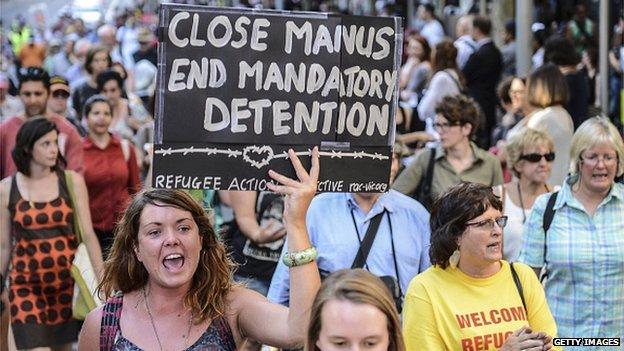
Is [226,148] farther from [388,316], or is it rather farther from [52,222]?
[52,222]

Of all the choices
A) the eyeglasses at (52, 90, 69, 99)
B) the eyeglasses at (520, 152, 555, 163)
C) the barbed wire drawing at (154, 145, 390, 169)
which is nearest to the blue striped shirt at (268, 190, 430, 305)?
the eyeglasses at (520, 152, 555, 163)

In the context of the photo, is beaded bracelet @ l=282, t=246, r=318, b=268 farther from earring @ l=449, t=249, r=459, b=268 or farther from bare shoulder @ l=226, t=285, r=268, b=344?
earring @ l=449, t=249, r=459, b=268

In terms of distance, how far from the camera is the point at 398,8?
24.7 m

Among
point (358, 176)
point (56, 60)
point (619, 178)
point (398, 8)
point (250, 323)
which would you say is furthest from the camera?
point (398, 8)

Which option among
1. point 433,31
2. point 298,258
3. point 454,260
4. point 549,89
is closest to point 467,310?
point 454,260

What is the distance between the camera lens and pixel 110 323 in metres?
4.66

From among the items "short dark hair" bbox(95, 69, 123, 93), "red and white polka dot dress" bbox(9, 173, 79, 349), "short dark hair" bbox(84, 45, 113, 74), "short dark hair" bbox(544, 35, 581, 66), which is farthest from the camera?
"short dark hair" bbox(84, 45, 113, 74)

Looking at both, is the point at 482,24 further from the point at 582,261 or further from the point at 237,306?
the point at 237,306

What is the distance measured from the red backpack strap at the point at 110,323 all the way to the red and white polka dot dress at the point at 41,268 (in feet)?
10.7

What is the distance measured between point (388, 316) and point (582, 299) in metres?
2.86

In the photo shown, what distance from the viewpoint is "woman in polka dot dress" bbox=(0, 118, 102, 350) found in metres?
7.86

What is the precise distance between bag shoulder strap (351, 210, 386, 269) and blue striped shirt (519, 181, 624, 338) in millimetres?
715

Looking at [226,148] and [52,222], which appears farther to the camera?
[52,222]

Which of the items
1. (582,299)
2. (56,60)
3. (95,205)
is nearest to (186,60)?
(582,299)
